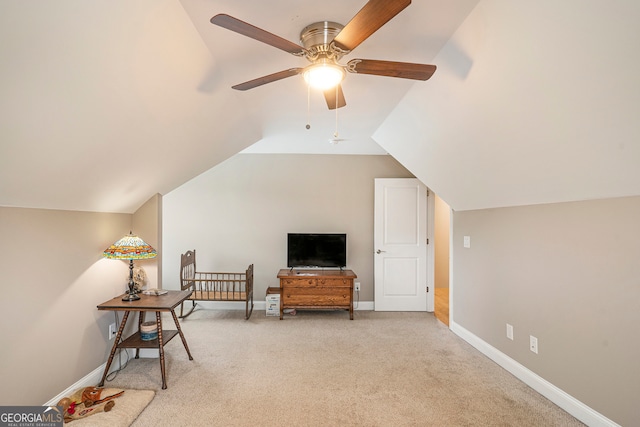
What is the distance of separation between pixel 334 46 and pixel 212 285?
4.20 m

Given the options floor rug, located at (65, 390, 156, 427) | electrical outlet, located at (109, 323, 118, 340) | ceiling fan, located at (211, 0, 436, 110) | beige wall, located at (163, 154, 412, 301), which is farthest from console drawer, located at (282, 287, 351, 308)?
ceiling fan, located at (211, 0, 436, 110)

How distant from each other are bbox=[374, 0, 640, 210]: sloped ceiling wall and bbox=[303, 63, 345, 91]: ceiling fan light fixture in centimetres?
79

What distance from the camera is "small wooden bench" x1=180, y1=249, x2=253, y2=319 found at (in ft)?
14.6

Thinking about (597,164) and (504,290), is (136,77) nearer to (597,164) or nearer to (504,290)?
(597,164)

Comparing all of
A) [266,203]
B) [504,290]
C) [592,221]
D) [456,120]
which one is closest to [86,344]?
[266,203]

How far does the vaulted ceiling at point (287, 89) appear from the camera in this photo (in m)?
1.38

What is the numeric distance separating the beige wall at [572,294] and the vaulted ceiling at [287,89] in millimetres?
177

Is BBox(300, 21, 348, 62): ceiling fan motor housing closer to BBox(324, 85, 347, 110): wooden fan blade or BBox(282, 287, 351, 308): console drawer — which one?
BBox(324, 85, 347, 110): wooden fan blade

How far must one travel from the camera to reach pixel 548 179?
2.33 m

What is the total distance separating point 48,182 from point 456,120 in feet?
9.40

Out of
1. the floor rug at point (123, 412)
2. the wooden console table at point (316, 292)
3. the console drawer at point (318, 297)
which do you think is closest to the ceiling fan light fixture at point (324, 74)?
the floor rug at point (123, 412)

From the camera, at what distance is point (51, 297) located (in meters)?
2.35

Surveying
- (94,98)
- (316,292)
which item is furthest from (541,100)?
(316,292)

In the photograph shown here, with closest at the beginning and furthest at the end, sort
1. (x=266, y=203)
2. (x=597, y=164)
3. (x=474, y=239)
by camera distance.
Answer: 1. (x=597, y=164)
2. (x=474, y=239)
3. (x=266, y=203)
